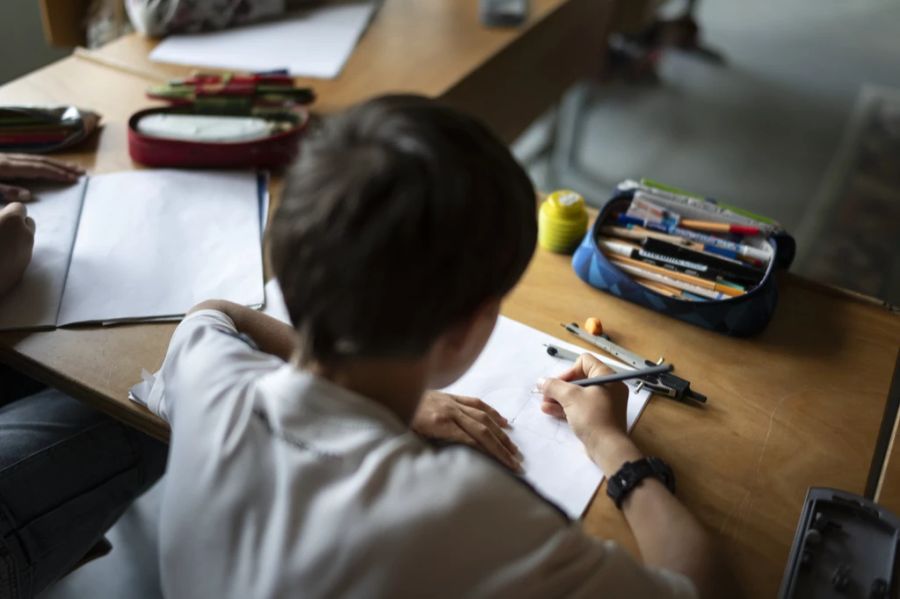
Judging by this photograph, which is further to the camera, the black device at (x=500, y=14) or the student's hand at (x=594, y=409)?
the black device at (x=500, y=14)

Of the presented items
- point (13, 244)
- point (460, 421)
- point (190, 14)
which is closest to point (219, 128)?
point (13, 244)

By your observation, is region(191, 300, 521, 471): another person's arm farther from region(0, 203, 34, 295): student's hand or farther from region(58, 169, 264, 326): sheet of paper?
region(0, 203, 34, 295): student's hand

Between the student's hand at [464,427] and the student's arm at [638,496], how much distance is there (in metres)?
0.08

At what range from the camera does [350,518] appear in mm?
526

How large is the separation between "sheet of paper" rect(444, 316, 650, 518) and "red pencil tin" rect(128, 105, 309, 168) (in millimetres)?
473

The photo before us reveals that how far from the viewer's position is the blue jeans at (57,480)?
88 centimetres

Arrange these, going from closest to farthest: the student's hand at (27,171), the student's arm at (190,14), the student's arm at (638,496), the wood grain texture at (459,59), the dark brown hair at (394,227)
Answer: the dark brown hair at (394,227) → the student's arm at (638,496) → the student's hand at (27,171) → the wood grain texture at (459,59) → the student's arm at (190,14)

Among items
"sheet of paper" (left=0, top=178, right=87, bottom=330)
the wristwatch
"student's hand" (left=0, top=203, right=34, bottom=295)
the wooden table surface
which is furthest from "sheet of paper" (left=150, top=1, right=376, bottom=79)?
the wristwatch

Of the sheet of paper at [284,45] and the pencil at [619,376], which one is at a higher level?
the sheet of paper at [284,45]

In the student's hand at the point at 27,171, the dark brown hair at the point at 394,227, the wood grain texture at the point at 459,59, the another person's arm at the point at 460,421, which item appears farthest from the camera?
the wood grain texture at the point at 459,59

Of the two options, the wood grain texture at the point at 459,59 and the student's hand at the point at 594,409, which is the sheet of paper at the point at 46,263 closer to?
the wood grain texture at the point at 459,59

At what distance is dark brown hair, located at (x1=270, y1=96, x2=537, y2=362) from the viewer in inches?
20.4

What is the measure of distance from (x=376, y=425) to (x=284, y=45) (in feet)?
3.76

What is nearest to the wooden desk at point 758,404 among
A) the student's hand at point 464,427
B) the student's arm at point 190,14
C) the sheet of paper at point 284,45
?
the student's hand at point 464,427
